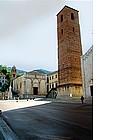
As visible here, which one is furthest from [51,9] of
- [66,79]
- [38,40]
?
[66,79]

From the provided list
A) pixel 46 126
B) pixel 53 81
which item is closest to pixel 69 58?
pixel 53 81

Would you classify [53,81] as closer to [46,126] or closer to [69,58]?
[69,58]

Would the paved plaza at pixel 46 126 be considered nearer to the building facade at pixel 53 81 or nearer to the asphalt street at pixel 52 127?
the asphalt street at pixel 52 127

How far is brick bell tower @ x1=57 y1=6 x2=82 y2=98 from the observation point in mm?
11753

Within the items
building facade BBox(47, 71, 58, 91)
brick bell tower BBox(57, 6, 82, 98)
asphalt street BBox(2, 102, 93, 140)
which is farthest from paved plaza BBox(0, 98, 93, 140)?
building facade BBox(47, 71, 58, 91)

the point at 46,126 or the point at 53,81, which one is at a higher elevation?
the point at 53,81

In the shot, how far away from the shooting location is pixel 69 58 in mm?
11867

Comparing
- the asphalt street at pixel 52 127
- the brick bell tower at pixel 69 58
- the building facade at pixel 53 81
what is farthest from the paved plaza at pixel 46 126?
the building facade at pixel 53 81

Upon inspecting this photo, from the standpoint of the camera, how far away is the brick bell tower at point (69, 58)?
11753 millimetres

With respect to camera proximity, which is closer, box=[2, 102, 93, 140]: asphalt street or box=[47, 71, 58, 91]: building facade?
box=[2, 102, 93, 140]: asphalt street

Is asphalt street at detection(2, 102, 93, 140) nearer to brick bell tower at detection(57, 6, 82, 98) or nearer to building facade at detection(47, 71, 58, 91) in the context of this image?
brick bell tower at detection(57, 6, 82, 98)
